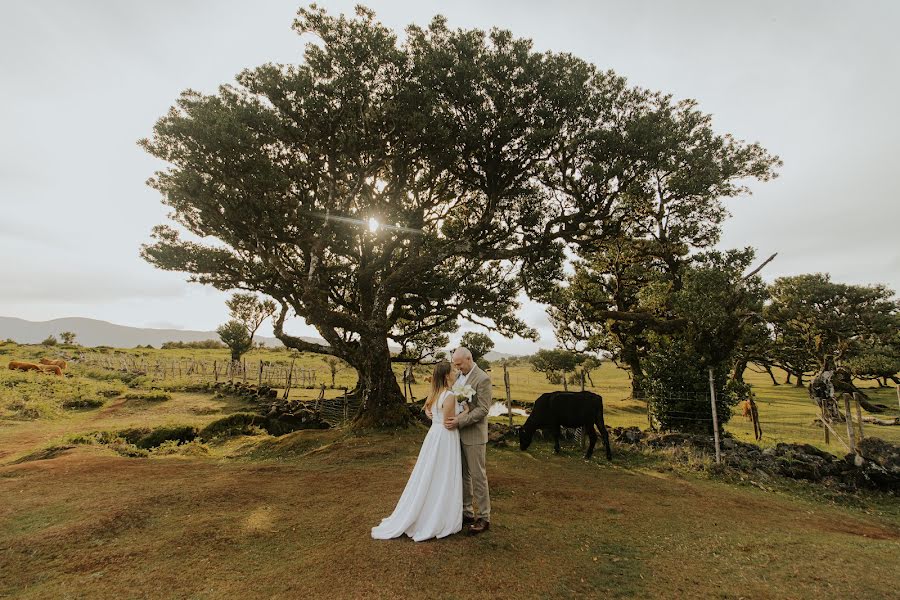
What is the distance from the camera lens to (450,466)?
5.78 metres

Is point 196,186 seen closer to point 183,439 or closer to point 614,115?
point 183,439

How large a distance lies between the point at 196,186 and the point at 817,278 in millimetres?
45284

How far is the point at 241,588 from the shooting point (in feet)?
14.6

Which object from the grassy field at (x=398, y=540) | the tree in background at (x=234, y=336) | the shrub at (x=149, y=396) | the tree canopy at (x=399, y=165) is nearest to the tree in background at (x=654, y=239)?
the tree canopy at (x=399, y=165)

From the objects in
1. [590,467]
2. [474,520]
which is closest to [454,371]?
[474,520]

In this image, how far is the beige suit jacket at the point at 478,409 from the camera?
593 cm

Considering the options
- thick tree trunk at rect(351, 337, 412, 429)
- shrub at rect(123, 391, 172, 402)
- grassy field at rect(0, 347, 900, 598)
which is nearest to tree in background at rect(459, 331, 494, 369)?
thick tree trunk at rect(351, 337, 412, 429)

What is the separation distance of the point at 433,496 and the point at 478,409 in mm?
1317

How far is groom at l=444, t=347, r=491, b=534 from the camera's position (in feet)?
19.3

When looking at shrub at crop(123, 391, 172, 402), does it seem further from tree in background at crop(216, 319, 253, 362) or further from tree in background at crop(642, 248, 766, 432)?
tree in background at crop(642, 248, 766, 432)

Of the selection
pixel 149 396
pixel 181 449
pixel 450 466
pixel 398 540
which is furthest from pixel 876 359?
pixel 149 396

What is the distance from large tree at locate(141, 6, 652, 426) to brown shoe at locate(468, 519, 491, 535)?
29.3ft

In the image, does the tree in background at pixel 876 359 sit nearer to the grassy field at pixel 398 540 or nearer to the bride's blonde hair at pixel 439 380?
the grassy field at pixel 398 540

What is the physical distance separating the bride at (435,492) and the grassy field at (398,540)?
211 mm
